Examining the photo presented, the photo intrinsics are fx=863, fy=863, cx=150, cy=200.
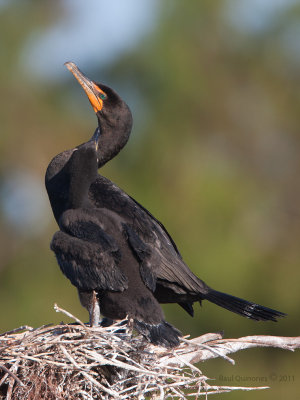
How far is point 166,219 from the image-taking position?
42.5 feet

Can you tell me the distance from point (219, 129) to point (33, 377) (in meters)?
10.3

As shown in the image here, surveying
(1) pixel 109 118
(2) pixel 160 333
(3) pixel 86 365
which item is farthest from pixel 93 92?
(3) pixel 86 365

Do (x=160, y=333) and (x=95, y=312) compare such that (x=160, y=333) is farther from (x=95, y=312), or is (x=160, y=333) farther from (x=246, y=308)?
(x=246, y=308)

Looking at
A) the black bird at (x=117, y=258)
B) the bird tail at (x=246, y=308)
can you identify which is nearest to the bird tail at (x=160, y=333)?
the black bird at (x=117, y=258)

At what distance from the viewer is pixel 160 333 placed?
516 centimetres

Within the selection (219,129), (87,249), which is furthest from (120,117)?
(219,129)

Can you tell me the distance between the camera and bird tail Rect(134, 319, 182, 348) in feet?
16.7

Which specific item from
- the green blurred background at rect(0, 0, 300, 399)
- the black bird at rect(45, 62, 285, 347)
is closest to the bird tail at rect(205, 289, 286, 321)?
the black bird at rect(45, 62, 285, 347)

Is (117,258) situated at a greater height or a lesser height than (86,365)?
greater

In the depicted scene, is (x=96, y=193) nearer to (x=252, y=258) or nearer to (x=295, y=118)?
(x=252, y=258)

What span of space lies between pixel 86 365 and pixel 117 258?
30.9 inches

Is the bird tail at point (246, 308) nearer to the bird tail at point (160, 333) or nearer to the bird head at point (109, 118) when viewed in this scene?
the bird tail at point (160, 333)

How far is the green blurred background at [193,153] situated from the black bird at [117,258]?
617 cm

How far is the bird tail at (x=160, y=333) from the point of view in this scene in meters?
5.09
